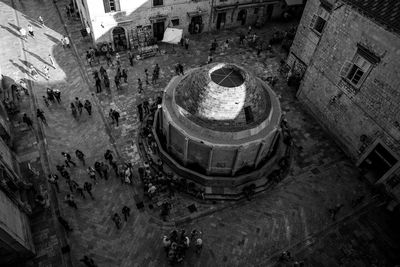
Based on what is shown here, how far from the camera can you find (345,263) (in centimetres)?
1766

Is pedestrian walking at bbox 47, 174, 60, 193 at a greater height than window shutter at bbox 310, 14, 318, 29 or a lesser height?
lesser

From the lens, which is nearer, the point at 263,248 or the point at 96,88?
the point at 263,248

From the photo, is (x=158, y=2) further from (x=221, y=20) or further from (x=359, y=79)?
(x=359, y=79)

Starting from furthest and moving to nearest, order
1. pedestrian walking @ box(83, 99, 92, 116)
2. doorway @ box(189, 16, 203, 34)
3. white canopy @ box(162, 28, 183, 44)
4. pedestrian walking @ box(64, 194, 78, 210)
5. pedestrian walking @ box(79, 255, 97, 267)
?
1. doorway @ box(189, 16, 203, 34)
2. white canopy @ box(162, 28, 183, 44)
3. pedestrian walking @ box(83, 99, 92, 116)
4. pedestrian walking @ box(64, 194, 78, 210)
5. pedestrian walking @ box(79, 255, 97, 267)

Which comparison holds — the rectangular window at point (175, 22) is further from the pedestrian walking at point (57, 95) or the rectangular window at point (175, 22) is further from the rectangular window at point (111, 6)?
the pedestrian walking at point (57, 95)

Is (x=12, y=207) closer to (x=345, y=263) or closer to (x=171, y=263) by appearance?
(x=171, y=263)

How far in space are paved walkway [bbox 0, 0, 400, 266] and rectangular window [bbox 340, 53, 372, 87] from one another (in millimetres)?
5058

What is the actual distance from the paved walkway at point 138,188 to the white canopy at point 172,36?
166 centimetres

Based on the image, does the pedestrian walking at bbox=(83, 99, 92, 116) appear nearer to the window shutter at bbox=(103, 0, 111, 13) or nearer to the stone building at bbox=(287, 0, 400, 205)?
the window shutter at bbox=(103, 0, 111, 13)

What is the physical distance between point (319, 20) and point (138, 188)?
19930 mm

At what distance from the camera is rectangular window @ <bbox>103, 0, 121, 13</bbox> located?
88.1ft

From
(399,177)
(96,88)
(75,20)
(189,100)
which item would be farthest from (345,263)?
(75,20)

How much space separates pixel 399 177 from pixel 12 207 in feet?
79.0

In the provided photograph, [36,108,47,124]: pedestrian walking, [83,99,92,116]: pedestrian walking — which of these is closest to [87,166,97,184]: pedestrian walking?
[83,99,92,116]: pedestrian walking
